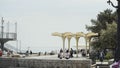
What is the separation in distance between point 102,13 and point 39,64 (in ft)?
133

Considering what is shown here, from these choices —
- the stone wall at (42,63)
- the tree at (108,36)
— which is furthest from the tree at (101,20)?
the stone wall at (42,63)

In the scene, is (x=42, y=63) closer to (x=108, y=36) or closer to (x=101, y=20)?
(x=108, y=36)

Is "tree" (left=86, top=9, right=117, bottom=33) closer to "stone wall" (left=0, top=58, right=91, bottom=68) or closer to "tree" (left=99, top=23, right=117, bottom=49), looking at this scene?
"tree" (left=99, top=23, right=117, bottom=49)

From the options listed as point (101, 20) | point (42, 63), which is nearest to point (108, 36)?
point (101, 20)

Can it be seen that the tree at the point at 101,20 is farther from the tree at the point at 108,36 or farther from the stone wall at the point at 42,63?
the stone wall at the point at 42,63

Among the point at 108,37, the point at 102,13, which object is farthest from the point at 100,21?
the point at 108,37

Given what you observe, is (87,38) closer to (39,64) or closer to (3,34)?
(3,34)

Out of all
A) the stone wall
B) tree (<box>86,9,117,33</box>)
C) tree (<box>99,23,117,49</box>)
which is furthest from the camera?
tree (<box>86,9,117,33</box>)

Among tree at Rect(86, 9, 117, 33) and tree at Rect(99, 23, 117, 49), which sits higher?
tree at Rect(86, 9, 117, 33)

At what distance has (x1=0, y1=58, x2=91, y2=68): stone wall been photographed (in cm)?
2711

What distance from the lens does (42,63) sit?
93.2ft

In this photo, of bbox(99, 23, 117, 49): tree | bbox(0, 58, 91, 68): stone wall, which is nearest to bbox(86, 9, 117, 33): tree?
bbox(99, 23, 117, 49): tree

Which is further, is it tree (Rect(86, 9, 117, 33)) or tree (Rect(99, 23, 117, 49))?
tree (Rect(86, 9, 117, 33))

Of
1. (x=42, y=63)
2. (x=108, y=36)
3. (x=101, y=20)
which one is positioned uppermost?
(x=101, y=20)
